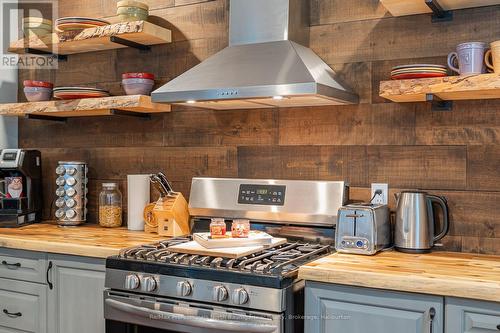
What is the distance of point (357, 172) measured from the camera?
243 centimetres

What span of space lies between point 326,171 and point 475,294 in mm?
1001

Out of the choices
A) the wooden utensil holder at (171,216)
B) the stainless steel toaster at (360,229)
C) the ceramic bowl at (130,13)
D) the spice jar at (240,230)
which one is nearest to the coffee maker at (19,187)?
the wooden utensil holder at (171,216)

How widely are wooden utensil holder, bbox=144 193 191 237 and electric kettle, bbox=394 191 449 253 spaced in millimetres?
1052

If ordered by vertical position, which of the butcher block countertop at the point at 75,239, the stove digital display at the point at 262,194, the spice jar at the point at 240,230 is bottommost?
the butcher block countertop at the point at 75,239

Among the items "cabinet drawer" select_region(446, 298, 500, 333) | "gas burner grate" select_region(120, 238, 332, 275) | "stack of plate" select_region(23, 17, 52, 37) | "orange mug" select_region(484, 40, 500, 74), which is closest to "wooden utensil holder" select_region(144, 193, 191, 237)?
"gas burner grate" select_region(120, 238, 332, 275)

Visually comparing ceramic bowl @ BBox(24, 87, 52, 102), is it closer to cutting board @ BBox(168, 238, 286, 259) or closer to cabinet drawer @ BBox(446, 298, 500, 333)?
cutting board @ BBox(168, 238, 286, 259)

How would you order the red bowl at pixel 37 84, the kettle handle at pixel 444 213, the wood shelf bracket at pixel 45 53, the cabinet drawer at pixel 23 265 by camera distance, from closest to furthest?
the kettle handle at pixel 444 213 < the cabinet drawer at pixel 23 265 < the red bowl at pixel 37 84 < the wood shelf bracket at pixel 45 53

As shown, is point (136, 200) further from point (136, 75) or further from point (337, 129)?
point (337, 129)

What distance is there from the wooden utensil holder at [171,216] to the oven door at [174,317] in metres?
0.54

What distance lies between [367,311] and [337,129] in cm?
94

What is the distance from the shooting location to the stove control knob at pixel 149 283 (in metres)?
2.04

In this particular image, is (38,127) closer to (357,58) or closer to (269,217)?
(269,217)

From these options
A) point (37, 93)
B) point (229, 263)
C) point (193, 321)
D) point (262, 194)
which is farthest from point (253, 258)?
point (37, 93)

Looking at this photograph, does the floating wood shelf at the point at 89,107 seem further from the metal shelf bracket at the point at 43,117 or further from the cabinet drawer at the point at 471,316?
the cabinet drawer at the point at 471,316
